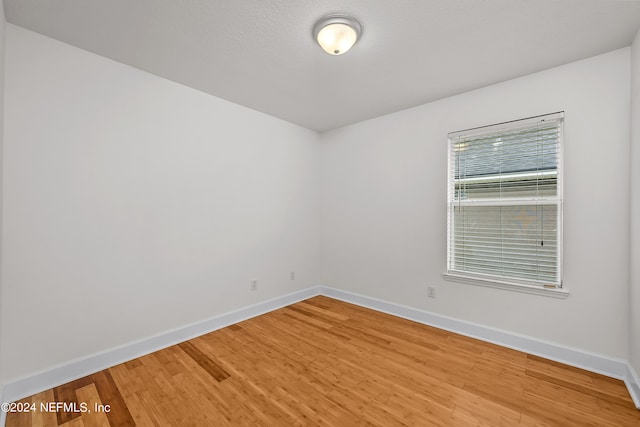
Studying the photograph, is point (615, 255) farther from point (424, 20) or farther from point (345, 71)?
point (345, 71)

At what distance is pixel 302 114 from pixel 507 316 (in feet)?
10.8

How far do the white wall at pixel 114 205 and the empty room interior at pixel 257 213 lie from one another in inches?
0.6

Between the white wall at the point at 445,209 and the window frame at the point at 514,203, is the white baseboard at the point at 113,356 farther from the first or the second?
the window frame at the point at 514,203

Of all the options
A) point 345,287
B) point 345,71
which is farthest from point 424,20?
point 345,287

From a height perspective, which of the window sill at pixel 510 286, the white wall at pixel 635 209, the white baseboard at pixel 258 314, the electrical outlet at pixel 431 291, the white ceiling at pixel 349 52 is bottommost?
the white baseboard at pixel 258 314

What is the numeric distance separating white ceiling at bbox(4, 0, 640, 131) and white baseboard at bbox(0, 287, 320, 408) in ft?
8.20

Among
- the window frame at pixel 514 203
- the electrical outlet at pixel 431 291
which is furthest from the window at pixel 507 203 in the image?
the electrical outlet at pixel 431 291

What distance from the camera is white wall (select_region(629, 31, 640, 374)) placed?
1884mm

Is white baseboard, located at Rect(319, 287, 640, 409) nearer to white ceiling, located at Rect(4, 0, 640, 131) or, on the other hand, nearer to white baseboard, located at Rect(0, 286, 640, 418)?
white baseboard, located at Rect(0, 286, 640, 418)

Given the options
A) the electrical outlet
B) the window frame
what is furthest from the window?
the electrical outlet

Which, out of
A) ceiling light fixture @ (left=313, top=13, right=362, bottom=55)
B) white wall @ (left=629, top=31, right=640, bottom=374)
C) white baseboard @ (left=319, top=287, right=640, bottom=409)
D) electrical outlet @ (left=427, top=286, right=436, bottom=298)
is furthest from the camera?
electrical outlet @ (left=427, top=286, right=436, bottom=298)

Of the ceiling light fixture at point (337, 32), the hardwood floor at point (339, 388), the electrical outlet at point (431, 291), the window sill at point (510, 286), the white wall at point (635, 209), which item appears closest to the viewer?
the hardwood floor at point (339, 388)

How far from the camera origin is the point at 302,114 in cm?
355

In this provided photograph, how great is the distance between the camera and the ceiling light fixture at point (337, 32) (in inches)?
70.1
